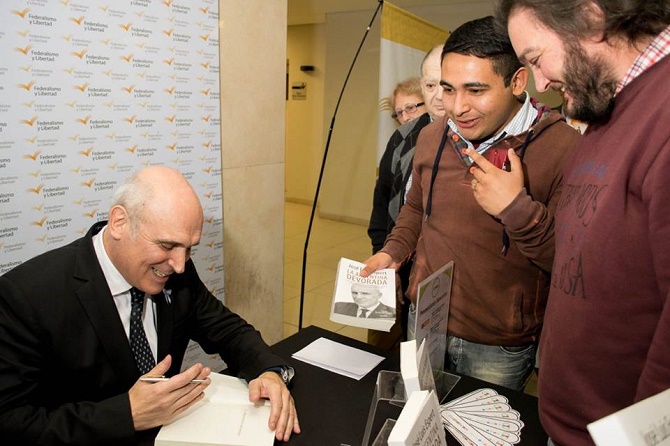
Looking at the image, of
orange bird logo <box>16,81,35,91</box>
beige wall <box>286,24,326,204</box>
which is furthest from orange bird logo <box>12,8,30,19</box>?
beige wall <box>286,24,326,204</box>

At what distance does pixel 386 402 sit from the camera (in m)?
1.20

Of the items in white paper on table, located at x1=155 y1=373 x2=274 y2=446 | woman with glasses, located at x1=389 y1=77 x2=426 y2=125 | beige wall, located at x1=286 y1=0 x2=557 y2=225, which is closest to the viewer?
white paper on table, located at x1=155 y1=373 x2=274 y2=446

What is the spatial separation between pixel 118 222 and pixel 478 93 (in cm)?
107

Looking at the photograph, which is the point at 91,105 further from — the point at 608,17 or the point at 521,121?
the point at 608,17

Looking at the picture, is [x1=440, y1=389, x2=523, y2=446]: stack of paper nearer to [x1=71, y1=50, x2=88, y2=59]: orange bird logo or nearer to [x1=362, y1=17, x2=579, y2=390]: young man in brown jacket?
[x1=362, y1=17, x2=579, y2=390]: young man in brown jacket

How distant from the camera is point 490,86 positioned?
1.33 meters

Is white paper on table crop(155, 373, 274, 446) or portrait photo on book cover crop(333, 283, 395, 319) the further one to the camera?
portrait photo on book cover crop(333, 283, 395, 319)

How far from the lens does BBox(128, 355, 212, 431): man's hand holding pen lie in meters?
1.04

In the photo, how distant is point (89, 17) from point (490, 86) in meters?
1.63

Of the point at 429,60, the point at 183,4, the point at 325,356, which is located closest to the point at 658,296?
the point at 325,356

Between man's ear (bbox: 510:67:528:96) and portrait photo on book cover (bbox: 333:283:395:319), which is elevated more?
man's ear (bbox: 510:67:528:96)

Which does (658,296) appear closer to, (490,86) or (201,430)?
(490,86)

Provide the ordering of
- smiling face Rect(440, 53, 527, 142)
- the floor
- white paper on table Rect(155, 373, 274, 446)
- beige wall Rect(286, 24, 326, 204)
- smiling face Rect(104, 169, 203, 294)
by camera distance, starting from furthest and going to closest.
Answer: beige wall Rect(286, 24, 326, 204) → the floor → smiling face Rect(440, 53, 527, 142) → smiling face Rect(104, 169, 203, 294) → white paper on table Rect(155, 373, 274, 446)

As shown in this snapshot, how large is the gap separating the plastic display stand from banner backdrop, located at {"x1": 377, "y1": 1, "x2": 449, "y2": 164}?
201 centimetres
